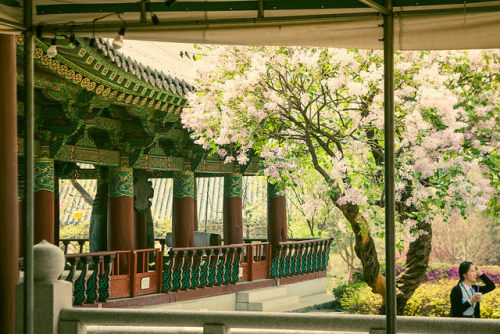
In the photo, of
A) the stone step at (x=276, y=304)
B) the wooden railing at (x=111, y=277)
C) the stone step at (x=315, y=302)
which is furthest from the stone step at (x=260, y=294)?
the wooden railing at (x=111, y=277)

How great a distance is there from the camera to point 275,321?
3201 mm

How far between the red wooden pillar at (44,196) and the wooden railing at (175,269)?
0.44 metres

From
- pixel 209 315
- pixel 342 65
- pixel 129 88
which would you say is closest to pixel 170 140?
pixel 129 88

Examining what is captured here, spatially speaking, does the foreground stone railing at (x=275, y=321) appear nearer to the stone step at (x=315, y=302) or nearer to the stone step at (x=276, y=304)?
the stone step at (x=276, y=304)

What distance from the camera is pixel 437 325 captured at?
2994mm

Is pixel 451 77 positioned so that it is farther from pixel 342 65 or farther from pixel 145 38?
pixel 145 38

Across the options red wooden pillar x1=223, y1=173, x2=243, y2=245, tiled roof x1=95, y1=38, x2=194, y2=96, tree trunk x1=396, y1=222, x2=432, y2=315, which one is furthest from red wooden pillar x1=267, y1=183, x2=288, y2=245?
tree trunk x1=396, y1=222, x2=432, y2=315

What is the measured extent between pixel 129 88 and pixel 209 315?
4785 mm

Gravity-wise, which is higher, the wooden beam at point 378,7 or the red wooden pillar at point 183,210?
the wooden beam at point 378,7

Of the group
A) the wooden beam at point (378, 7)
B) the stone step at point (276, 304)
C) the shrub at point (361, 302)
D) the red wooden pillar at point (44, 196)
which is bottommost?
the shrub at point (361, 302)

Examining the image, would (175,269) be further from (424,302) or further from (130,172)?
(424,302)

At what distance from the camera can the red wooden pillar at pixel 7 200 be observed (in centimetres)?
346

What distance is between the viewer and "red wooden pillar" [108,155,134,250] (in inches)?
342

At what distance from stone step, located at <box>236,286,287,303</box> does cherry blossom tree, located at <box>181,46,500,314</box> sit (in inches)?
99.0
